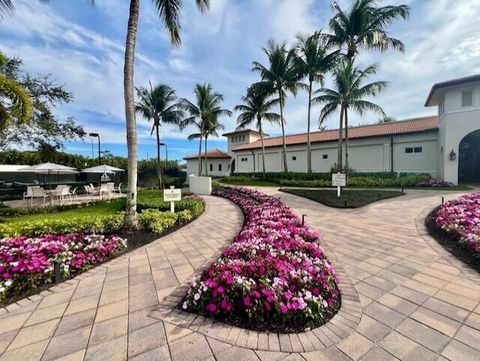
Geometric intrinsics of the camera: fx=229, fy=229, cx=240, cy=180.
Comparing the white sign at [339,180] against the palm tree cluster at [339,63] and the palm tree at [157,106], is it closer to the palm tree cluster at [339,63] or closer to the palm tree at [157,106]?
the palm tree cluster at [339,63]

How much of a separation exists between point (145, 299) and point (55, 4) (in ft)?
25.2

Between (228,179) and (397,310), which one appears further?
(228,179)

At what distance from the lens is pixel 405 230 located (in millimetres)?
5863

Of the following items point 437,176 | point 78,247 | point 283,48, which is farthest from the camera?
point 283,48

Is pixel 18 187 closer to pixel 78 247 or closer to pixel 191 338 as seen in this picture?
pixel 78 247

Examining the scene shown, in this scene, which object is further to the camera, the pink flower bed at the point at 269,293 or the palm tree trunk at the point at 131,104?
the palm tree trunk at the point at 131,104

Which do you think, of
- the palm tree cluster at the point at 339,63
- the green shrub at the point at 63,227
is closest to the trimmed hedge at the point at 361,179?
the palm tree cluster at the point at 339,63

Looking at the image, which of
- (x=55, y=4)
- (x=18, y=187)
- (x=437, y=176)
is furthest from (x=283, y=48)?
(x=18, y=187)

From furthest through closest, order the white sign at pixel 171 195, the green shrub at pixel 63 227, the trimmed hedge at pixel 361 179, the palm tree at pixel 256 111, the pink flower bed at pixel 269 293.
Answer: the palm tree at pixel 256 111, the trimmed hedge at pixel 361 179, the white sign at pixel 171 195, the green shrub at pixel 63 227, the pink flower bed at pixel 269 293

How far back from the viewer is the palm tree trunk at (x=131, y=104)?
18.0 feet

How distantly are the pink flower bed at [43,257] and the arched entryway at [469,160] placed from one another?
23.5 metres

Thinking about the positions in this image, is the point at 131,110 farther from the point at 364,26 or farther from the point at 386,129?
the point at 386,129

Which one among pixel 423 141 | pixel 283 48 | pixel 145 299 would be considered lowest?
pixel 145 299

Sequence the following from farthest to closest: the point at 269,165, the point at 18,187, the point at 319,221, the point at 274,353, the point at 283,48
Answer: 1. the point at 269,165
2. the point at 283,48
3. the point at 18,187
4. the point at 319,221
5. the point at 274,353
